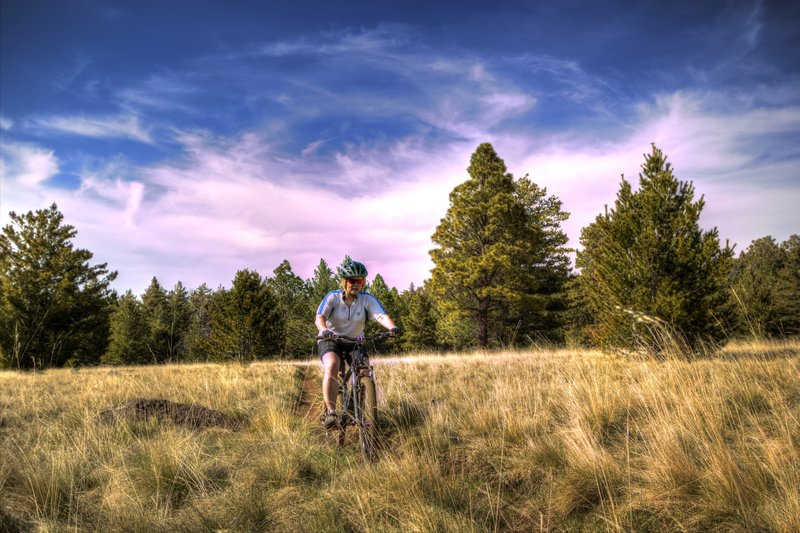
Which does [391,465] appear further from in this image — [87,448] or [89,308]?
[89,308]

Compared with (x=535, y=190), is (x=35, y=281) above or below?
below

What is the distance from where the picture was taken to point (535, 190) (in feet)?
97.7

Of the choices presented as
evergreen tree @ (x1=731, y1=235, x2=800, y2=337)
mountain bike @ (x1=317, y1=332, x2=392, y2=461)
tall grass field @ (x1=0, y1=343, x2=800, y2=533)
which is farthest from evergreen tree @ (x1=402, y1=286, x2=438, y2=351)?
mountain bike @ (x1=317, y1=332, x2=392, y2=461)

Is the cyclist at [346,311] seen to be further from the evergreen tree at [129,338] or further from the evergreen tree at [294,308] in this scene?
the evergreen tree at [129,338]

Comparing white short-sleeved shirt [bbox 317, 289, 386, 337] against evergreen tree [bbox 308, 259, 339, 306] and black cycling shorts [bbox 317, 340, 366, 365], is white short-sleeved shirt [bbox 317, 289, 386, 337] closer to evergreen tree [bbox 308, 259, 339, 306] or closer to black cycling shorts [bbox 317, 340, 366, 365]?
black cycling shorts [bbox 317, 340, 366, 365]

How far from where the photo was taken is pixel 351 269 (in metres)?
5.24

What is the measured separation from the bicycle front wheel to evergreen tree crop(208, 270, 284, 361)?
18.6 metres

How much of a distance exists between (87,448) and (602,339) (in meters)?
12.7

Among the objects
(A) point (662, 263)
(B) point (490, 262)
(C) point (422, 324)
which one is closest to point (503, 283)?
(B) point (490, 262)

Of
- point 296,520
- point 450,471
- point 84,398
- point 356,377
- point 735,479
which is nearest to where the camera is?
point 735,479

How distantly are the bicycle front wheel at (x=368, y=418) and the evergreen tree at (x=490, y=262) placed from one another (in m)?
18.0

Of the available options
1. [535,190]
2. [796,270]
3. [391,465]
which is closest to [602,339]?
[391,465]

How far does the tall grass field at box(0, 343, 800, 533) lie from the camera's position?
257cm

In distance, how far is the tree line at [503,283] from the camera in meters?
11.5
